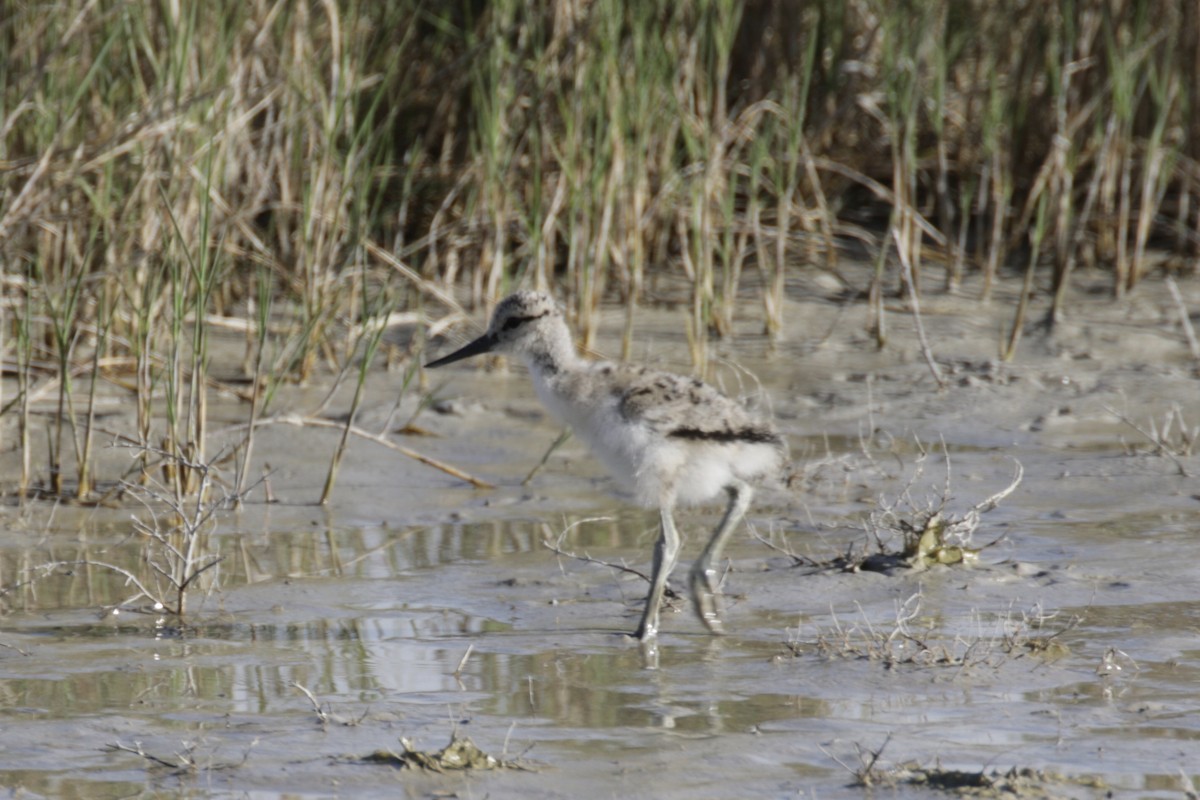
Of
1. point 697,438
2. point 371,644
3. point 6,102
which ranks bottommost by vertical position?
point 371,644

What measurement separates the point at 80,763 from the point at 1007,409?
4.39 metres

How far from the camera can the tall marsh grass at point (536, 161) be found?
6.36 m

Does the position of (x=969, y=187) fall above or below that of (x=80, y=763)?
above

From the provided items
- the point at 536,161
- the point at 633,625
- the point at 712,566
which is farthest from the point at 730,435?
the point at 536,161

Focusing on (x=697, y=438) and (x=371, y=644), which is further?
(x=697, y=438)

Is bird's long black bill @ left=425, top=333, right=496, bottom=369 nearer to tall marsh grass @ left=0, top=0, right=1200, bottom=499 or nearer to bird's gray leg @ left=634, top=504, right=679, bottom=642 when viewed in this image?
tall marsh grass @ left=0, top=0, right=1200, bottom=499

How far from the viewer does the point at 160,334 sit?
6.63 m

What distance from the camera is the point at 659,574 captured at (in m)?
4.30

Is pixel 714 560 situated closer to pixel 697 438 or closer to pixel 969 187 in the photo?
pixel 697 438

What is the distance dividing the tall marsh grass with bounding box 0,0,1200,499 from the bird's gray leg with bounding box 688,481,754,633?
156 centimetres

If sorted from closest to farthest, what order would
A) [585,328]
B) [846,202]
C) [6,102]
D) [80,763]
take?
[80,763]
[6,102]
[585,328]
[846,202]

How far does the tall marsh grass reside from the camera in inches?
250

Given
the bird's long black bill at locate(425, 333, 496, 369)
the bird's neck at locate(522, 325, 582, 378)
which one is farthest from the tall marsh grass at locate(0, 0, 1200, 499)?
the bird's neck at locate(522, 325, 582, 378)

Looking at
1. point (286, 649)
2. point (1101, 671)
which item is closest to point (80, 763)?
point (286, 649)
